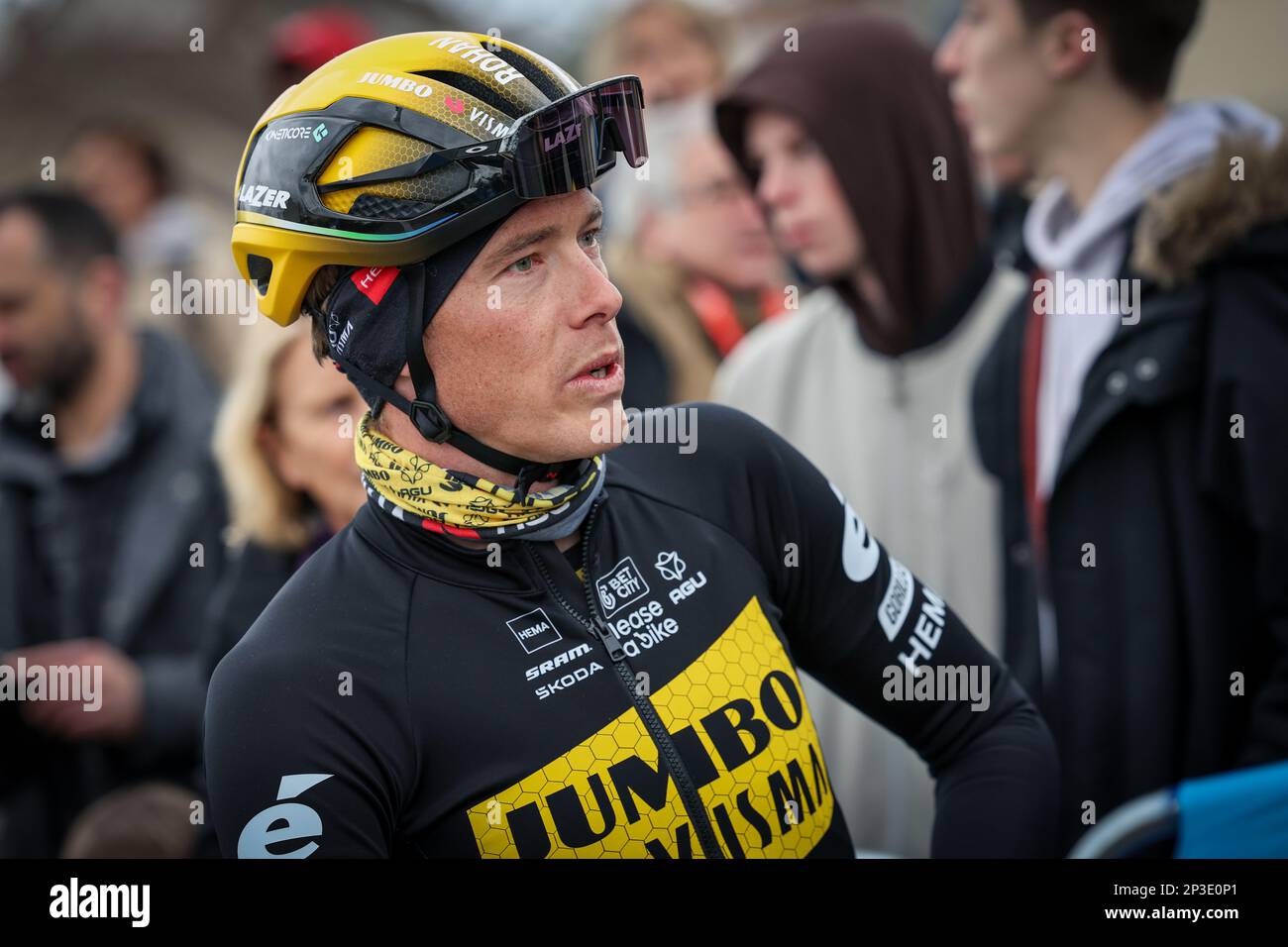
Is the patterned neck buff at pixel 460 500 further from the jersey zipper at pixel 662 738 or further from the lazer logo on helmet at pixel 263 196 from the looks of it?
the lazer logo on helmet at pixel 263 196

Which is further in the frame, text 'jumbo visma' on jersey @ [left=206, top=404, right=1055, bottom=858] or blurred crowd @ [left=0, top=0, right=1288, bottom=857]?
blurred crowd @ [left=0, top=0, right=1288, bottom=857]

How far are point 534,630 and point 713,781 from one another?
0.31 metres

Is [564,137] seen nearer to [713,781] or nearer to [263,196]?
[263,196]

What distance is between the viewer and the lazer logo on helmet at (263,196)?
178cm

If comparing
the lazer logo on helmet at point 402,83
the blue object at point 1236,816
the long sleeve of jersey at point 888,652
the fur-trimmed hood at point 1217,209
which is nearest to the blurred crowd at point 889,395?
the fur-trimmed hood at point 1217,209

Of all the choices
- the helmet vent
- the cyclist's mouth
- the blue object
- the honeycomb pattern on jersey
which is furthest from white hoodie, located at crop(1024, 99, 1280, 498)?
the helmet vent

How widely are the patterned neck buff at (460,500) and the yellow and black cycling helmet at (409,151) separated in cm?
27

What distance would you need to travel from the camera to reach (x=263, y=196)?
1.80 meters

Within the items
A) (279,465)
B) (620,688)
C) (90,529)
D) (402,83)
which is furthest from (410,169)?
(90,529)

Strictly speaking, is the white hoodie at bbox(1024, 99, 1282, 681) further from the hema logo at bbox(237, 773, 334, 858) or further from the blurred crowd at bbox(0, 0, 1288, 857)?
the hema logo at bbox(237, 773, 334, 858)

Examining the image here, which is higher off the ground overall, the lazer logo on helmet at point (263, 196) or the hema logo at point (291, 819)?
the lazer logo on helmet at point (263, 196)

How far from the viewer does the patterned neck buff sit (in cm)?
176

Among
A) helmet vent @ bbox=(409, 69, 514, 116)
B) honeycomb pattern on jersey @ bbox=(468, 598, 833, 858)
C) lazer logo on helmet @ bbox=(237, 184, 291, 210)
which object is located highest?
helmet vent @ bbox=(409, 69, 514, 116)
